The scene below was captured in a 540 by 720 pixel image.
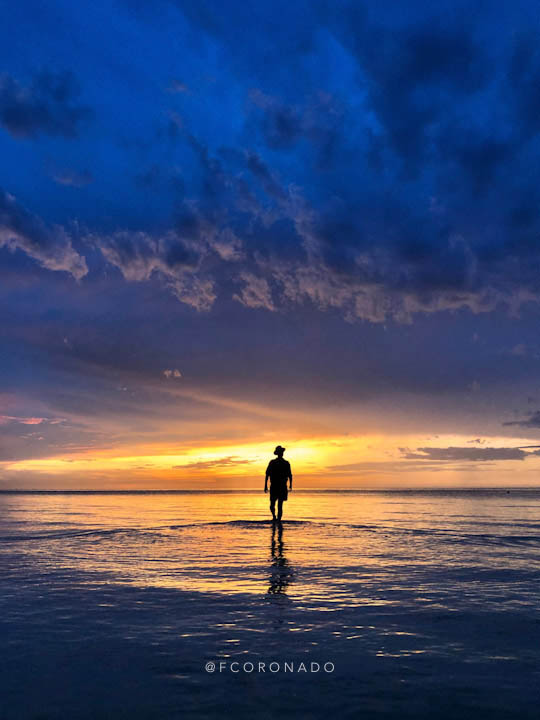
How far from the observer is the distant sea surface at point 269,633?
3873 millimetres

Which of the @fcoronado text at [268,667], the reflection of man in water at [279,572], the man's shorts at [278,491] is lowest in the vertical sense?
the @fcoronado text at [268,667]

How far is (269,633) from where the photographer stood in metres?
5.46

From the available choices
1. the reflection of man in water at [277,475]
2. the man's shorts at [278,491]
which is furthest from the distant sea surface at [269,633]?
the reflection of man in water at [277,475]

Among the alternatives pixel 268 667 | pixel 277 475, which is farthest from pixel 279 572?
pixel 277 475

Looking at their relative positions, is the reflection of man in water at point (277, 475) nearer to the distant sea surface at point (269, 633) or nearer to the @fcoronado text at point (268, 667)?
the distant sea surface at point (269, 633)

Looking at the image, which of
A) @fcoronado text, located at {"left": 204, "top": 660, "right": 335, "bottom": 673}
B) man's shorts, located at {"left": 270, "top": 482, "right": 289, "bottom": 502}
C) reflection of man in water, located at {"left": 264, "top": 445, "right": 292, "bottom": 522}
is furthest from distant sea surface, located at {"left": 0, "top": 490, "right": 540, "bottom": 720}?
reflection of man in water, located at {"left": 264, "top": 445, "right": 292, "bottom": 522}

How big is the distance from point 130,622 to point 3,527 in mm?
13801

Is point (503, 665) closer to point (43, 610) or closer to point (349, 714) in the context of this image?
point (349, 714)

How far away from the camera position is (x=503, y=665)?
4.64 metres

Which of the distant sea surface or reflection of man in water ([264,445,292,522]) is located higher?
reflection of man in water ([264,445,292,522])

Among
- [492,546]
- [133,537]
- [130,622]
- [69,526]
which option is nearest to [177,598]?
[130,622]

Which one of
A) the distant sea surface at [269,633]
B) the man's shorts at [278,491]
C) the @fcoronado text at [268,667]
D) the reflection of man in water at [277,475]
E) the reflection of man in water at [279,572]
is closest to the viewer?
the distant sea surface at [269,633]

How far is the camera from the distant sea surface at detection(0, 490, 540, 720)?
12.7 ft

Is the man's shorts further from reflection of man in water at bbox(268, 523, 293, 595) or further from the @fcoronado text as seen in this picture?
the @fcoronado text
